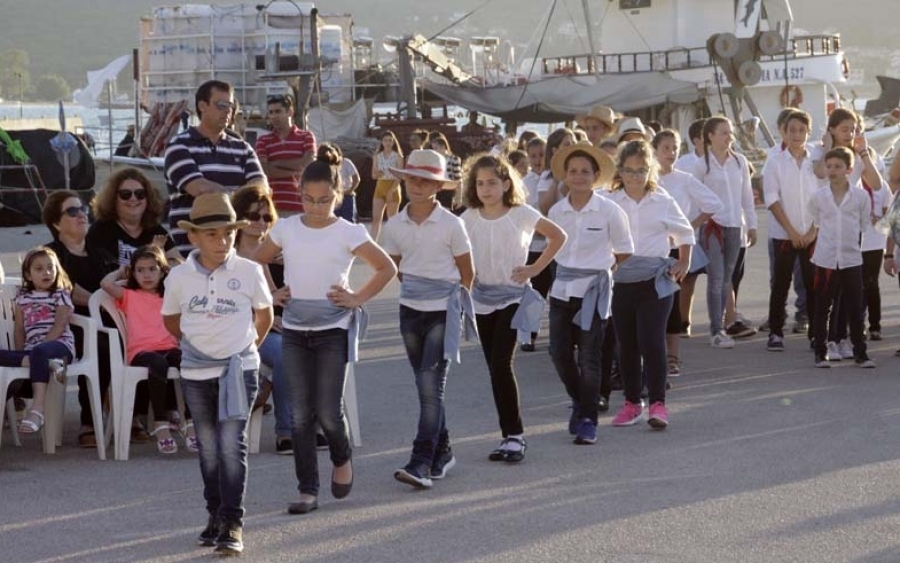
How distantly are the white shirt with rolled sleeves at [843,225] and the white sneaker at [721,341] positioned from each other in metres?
1.16

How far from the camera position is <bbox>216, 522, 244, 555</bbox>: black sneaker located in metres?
6.51

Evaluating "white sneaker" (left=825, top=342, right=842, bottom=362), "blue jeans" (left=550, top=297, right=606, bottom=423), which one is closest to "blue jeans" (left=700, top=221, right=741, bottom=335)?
"white sneaker" (left=825, top=342, right=842, bottom=362)

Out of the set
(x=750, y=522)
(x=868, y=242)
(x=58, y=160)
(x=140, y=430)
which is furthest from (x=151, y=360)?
(x=58, y=160)

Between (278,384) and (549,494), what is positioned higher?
(278,384)

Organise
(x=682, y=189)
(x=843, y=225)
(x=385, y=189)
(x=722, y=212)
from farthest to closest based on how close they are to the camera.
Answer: (x=385, y=189) → (x=722, y=212) → (x=843, y=225) → (x=682, y=189)

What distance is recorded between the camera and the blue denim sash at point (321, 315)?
7.29 meters

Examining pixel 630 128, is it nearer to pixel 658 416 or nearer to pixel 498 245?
pixel 658 416

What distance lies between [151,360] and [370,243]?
2.01 m

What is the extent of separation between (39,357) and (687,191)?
493cm

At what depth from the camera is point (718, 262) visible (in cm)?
1261

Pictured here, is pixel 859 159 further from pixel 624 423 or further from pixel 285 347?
pixel 285 347

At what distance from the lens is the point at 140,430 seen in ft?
30.2

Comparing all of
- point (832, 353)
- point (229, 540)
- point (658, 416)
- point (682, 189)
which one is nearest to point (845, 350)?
point (832, 353)

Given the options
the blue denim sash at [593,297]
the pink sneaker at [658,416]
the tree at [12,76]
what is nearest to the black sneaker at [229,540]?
the blue denim sash at [593,297]
